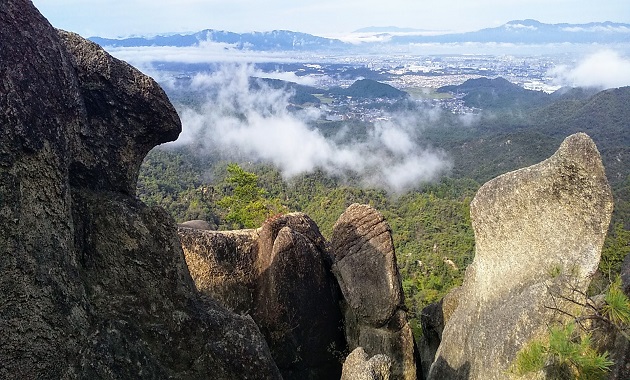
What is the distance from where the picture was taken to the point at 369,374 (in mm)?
7820

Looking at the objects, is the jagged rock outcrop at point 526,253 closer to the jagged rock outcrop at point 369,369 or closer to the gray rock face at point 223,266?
the jagged rock outcrop at point 369,369

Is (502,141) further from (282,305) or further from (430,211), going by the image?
(282,305)

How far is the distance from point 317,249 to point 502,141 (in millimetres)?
151035

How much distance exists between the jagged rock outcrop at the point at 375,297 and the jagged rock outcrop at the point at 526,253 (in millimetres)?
2338

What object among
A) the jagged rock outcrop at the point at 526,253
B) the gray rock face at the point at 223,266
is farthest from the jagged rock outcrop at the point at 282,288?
the jagged rock outcrop at the point at 526,253

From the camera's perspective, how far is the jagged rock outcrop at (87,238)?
18.2ft

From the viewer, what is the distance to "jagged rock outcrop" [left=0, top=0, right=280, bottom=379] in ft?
18.2

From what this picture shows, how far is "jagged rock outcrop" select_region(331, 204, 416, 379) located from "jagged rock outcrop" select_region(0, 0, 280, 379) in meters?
5.62

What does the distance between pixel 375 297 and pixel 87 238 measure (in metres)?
8.38

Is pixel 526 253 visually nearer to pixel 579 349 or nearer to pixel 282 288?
pixel 579 349

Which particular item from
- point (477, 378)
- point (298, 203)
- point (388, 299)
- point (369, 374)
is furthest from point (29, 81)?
point (298, 203)

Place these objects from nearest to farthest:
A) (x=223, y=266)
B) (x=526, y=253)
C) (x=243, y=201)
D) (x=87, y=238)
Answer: (x=87, y=238) → (x=526, y=253) → (x=223, y=266) → (x=243, y=201)

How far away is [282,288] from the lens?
13258mm

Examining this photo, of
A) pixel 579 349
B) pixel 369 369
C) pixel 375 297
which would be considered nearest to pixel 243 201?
pixel 375 297
